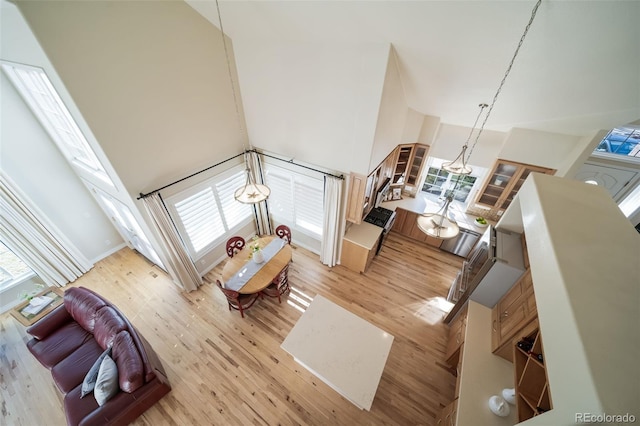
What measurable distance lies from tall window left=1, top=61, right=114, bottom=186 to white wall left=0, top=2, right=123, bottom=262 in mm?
155

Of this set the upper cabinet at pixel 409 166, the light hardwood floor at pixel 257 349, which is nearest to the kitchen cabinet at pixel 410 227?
the light hardwood floor at pixel 257 349

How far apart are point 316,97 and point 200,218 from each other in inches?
126

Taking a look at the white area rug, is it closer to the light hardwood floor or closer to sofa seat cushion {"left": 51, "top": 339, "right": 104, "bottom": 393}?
the light hardwood floor

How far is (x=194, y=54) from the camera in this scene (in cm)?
335

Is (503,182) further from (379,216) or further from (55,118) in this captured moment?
(55,118)

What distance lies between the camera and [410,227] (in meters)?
5.93

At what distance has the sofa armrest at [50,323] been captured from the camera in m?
3.35

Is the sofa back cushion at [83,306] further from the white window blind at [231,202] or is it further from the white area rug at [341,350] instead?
the white area rug at [341,350]

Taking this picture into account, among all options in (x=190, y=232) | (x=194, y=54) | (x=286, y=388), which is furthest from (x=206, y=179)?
(x=286, y=388)

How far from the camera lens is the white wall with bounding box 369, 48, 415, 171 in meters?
3.00

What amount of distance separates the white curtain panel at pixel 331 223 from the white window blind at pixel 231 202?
1.98 metres

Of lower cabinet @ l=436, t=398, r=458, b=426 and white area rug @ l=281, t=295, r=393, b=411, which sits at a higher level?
white area rug @ l=281, t=295, r=393, b=411

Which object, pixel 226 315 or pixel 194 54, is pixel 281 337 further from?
pixel 194 54

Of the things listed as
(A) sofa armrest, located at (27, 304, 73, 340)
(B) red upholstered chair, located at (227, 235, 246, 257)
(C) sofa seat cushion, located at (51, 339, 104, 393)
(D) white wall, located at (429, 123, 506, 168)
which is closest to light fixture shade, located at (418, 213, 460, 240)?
(D) white wall, located at (429, 123, 506, 168)
